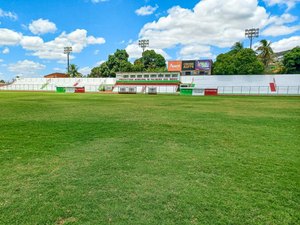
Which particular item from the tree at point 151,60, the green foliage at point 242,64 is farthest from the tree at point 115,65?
the green foliage at point 242,64

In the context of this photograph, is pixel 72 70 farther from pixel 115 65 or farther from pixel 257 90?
pixel 257 90

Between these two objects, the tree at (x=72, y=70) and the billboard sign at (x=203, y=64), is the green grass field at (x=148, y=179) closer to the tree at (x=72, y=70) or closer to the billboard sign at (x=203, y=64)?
the billboard sign at (x=203, y=64)

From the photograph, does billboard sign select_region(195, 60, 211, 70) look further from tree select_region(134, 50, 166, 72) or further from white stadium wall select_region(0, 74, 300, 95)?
tree select_region(134, 50, 166, 72)

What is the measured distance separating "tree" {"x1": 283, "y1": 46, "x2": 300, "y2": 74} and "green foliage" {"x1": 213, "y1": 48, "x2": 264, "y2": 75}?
6.94 m

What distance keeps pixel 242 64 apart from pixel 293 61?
40.0 ft

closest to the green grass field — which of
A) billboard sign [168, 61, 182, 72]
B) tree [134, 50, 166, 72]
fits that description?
billboard sign [168, 61, 182, 72]

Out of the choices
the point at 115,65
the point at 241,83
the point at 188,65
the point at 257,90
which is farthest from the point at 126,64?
the point at 257,90

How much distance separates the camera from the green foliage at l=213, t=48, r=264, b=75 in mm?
51906

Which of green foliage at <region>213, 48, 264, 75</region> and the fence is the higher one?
green foliage at <region>213, 48, 264, 75</region>

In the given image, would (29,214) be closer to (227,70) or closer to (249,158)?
(249,158)

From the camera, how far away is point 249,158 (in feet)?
19.0

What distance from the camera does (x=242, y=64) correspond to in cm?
5284

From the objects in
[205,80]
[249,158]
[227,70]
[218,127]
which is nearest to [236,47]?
[227,70]

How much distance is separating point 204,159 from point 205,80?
172 ft
